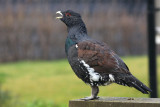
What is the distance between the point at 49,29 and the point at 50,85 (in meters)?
4.95

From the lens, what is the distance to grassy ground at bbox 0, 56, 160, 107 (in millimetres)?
9039

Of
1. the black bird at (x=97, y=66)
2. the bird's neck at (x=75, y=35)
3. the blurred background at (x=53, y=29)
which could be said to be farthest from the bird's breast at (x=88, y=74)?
the blurred background at (x=53, y=29)

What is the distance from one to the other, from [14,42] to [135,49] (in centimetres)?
380

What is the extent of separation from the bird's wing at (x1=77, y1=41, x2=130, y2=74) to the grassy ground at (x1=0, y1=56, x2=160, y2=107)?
311cm

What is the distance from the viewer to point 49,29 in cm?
1513

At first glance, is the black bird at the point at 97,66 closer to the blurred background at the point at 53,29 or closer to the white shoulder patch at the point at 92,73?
the white shoulder patch at the point at 92,73

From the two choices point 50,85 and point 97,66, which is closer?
point 97,66

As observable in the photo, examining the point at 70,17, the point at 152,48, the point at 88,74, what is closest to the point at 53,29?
the point at 152,48

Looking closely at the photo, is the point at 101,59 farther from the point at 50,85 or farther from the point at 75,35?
the point at 50,85

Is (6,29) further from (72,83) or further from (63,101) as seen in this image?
(63,101)

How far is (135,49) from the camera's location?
15969 mm

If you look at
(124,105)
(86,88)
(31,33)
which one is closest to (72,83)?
(86,88)

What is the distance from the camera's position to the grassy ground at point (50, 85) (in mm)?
9039

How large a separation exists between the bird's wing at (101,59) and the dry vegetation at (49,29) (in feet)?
34.5
